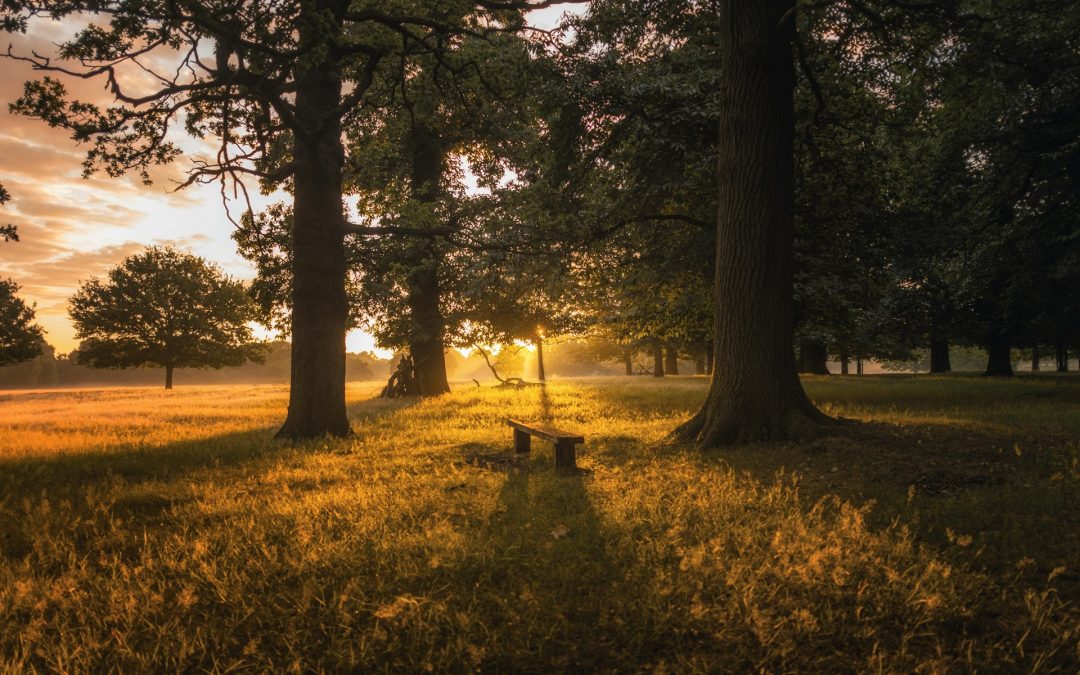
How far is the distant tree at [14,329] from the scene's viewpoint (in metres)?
43.4

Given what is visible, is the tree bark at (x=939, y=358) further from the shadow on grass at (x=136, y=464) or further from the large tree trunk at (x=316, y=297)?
the shadow on grass at (x=136, y=464)

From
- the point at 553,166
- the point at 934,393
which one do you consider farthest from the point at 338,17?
the point at 934,393

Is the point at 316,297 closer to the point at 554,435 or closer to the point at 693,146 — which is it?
the point at 554,435

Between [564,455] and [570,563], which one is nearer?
[570,563]

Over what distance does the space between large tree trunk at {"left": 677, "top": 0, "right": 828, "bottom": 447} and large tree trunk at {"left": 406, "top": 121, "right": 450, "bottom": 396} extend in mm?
14708

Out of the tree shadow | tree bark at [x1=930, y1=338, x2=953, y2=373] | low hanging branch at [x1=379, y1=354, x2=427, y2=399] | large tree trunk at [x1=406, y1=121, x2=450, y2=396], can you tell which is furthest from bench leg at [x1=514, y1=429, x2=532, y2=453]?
tree bark at [x1=930, y1=338, x2=953, y2=373]

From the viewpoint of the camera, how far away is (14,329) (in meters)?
44.2

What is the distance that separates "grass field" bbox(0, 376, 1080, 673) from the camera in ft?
10.1

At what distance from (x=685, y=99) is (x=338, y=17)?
677 centimetres

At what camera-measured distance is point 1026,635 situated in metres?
3.04

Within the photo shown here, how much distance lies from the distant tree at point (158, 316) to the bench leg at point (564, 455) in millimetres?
39531

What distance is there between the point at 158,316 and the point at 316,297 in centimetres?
3990

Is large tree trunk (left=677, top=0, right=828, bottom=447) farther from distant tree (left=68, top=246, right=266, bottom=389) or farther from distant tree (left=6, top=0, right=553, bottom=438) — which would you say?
distant tree (left=68, top=246, right=266, bottom=389)

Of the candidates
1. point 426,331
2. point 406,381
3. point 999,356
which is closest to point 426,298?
point 426,331
